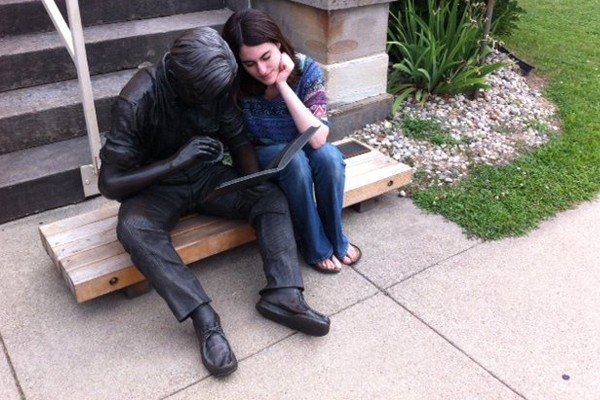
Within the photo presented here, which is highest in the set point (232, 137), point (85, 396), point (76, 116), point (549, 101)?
point (232, 137)

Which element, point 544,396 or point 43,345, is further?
point 43,345

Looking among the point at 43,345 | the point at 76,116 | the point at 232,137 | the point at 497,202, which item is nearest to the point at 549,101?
the point at 497,202

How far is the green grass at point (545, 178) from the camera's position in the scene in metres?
3.46

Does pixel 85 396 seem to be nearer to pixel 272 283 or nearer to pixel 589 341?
pixel 272 283

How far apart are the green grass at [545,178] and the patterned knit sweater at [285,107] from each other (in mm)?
1051

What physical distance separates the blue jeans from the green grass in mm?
840

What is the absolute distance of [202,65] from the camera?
2297mm

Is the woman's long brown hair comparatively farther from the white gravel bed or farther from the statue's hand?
the white gravel bed

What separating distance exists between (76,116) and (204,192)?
127 centimetres

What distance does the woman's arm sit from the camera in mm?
2709

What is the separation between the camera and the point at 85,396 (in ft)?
7.54

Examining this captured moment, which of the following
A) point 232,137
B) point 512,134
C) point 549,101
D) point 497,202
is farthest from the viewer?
point 549,101

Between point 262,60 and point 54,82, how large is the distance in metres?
1.83

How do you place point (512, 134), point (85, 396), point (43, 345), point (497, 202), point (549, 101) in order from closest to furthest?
point (85, 396) → point (43, 345) → point (497, 202) → point (512, 134) → point (549, 101)
